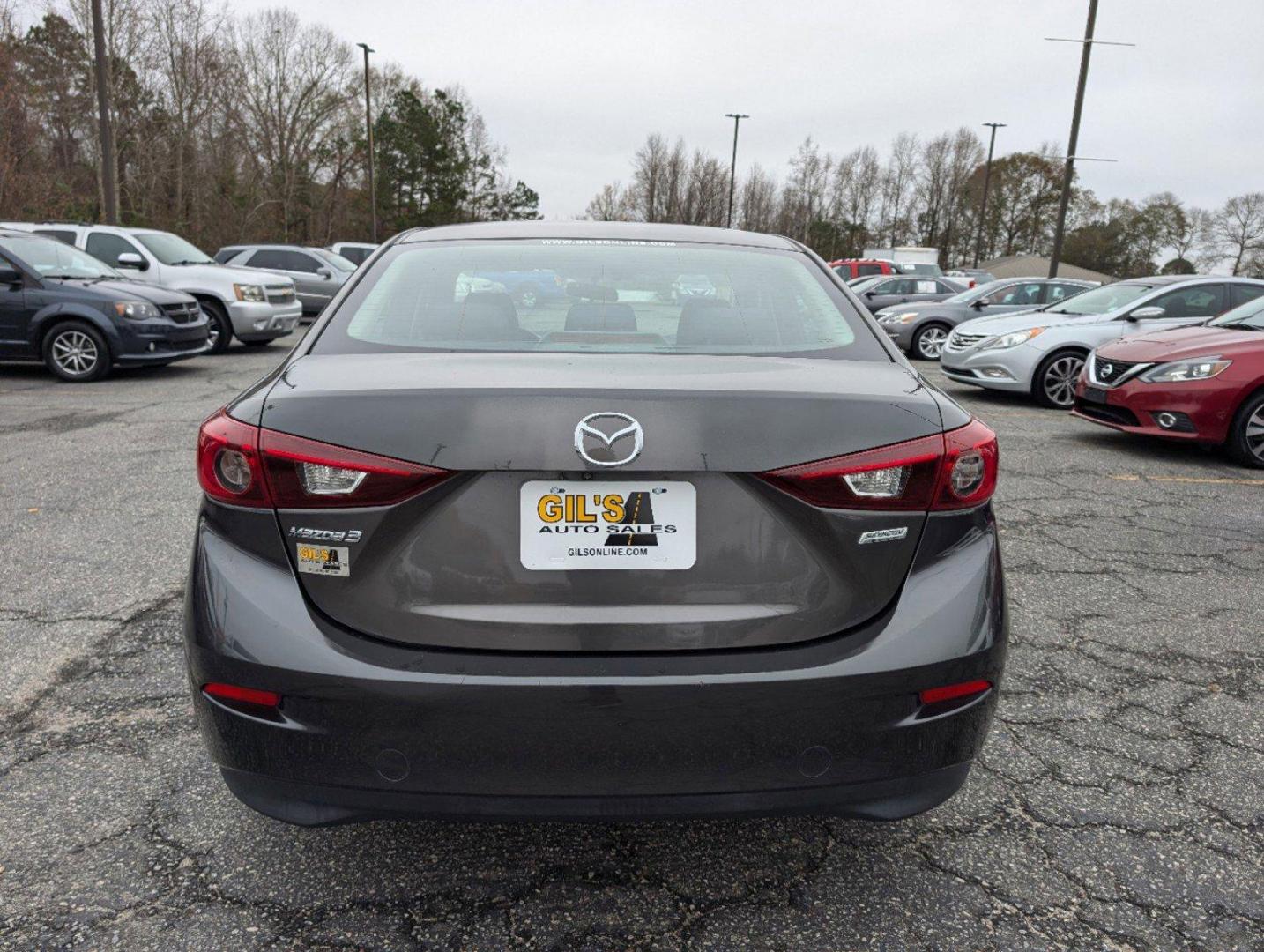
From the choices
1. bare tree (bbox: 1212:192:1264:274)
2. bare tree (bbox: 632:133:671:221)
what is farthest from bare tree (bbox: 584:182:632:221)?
bare tree (bbox: 1212:192:1264:274)

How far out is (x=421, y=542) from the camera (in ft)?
5.62

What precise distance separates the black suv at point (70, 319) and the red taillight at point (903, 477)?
1067 centimetres

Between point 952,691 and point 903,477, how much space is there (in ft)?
1.41

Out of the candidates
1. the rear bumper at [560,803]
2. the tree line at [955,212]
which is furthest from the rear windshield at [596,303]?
the tree line at [955,212]

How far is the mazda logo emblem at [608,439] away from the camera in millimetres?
1662

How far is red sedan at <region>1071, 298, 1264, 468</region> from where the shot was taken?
7137mm

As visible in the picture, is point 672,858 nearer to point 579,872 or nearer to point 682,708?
point 579,872

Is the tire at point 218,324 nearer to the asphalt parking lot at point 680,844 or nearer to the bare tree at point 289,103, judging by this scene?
the asphalt parking lot at point 680,844

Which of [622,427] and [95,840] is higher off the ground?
[622,427]

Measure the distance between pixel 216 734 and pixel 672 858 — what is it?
109 cm

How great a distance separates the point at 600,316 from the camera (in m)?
2.38

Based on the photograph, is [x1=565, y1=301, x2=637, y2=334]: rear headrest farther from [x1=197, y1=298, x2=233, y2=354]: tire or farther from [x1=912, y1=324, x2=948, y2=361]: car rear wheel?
[x1=912, y1=324, x2=948, y2=361]: car rear wheel

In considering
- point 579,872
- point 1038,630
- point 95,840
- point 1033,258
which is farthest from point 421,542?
point 1033,258

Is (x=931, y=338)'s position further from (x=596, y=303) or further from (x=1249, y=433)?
(x=596, y=303)
